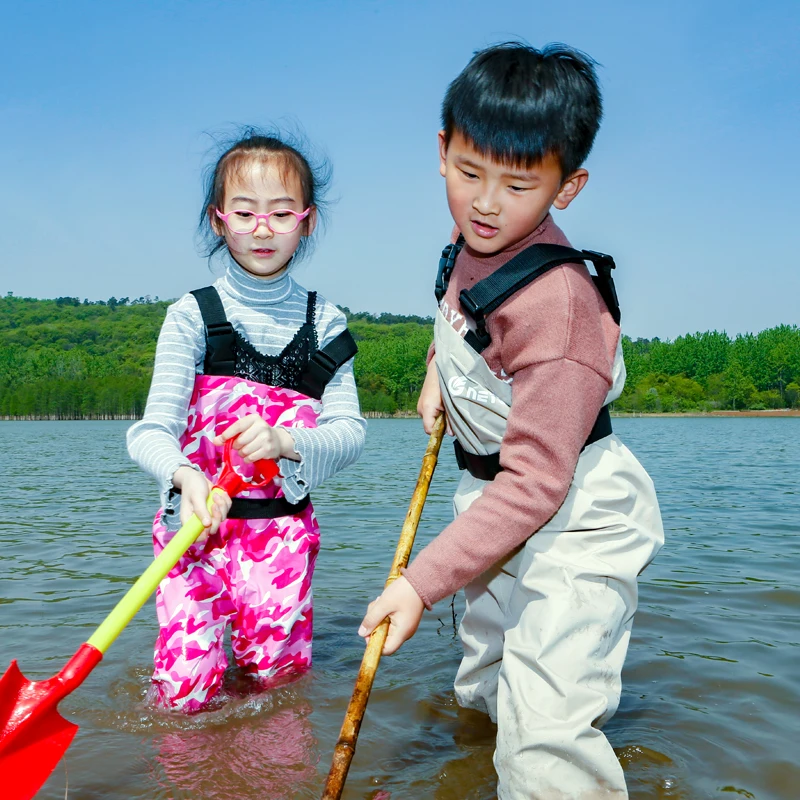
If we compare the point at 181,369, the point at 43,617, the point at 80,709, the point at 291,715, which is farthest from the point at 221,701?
the point at 43,617

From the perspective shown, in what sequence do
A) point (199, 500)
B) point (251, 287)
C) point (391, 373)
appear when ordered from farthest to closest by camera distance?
point (391, 373) < point (251, 287) < point (199, 500)

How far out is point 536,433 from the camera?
183 cm

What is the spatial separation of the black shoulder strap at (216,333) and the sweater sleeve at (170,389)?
0.09ft

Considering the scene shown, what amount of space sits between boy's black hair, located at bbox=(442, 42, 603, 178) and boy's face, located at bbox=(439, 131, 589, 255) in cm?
2

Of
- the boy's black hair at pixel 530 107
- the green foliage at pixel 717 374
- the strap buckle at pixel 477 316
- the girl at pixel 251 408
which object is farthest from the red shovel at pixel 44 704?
the green foliage at pixel 717 374

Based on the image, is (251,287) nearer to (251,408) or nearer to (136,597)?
(251,408)

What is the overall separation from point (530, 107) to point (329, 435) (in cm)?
125

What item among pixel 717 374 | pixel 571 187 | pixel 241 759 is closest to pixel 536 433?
pixel 571 187

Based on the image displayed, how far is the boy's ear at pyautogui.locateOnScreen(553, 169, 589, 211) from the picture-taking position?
2031 mm

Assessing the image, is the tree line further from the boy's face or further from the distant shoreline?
the boy's face

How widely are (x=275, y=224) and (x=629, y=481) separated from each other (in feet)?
4.70

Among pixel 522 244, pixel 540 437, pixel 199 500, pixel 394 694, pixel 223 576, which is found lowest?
pixel 394 694

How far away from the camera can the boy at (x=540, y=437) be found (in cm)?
183

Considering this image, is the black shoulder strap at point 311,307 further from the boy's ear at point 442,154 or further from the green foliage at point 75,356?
Result: the green foliage at point 75,356
